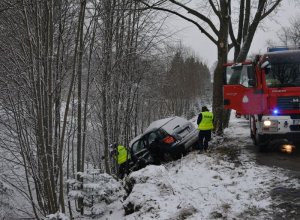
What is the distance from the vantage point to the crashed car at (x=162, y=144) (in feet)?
45.5

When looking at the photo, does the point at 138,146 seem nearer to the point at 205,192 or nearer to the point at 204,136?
the point at 204,136

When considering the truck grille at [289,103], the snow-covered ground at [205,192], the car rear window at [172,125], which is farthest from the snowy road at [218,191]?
the car rear window at [172,125]

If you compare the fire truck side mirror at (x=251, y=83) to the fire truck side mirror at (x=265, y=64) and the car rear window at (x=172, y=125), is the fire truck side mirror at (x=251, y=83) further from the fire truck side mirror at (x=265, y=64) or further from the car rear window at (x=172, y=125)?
the car rear window at (x=172, y=125)

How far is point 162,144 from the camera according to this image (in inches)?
545

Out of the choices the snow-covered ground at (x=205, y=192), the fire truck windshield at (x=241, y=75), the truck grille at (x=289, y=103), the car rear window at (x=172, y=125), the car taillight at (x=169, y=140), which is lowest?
the snow-covered ground at (x=205, y=192)

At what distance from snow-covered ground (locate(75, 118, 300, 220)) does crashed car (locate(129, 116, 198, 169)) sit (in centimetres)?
254

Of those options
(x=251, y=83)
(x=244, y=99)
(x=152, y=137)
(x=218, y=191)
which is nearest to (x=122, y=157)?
(x=152, y=137)

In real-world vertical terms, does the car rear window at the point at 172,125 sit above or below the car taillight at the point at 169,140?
above

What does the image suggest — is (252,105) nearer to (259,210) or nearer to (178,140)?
(178,140)

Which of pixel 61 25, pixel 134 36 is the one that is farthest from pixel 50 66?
pixel 134 36

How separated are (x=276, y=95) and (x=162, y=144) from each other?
4.54 meters


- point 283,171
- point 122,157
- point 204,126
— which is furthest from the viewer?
point 122,157

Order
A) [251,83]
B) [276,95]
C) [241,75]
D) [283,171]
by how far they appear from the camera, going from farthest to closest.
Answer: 1. [241,75]
2. [251,83]
3. [276,95]
4. [283,171]

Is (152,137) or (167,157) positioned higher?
(152,137)
